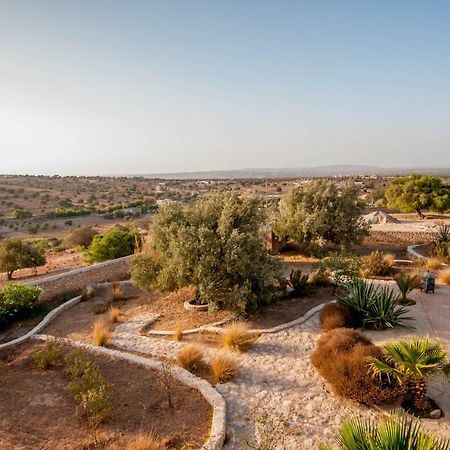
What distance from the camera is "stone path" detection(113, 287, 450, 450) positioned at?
5.83 meters

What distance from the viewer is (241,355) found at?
8.43m

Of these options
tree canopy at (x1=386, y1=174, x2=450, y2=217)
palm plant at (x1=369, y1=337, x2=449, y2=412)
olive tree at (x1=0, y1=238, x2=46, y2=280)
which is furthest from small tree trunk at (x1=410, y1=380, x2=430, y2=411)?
tree canopy at (x1=386, y1=174, x2=450, y2=217)

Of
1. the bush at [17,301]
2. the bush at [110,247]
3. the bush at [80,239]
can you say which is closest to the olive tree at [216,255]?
the bush at [17,301]

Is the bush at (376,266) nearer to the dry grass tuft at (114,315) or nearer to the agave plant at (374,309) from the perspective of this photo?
the agave plant at (374,309)

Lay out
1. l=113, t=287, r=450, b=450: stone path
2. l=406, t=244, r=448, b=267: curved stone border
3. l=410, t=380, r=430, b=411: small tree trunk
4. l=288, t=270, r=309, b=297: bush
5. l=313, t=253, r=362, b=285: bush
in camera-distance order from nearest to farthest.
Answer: l=113, t=287, r=450, b=450: stone path, l=410, t=380, r=430, b=411: small tree trunk, l=313, t=253, r=362, b=285: bush, l=288, t=270, r=309, b=297: bush, l=406, t=244, r=448, b=267: curved stone border

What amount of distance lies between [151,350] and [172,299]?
148 inches

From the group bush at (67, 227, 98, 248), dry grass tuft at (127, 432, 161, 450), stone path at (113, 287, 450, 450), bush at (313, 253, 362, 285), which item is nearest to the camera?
dry grass tuft at (127, 432, 161, 450)

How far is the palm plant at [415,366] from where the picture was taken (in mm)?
6020

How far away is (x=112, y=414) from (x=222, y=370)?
2.08m

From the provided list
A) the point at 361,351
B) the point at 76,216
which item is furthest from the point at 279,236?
the point at 76,216

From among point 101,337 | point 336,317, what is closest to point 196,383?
point 101,337

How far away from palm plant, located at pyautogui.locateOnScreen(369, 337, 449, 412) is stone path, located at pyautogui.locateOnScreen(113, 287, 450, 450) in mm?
459

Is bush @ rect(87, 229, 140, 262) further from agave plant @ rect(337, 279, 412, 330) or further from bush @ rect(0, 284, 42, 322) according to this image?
agave plant @ rect(337, 279, 412, 330)

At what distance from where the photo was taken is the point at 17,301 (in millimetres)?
11992
